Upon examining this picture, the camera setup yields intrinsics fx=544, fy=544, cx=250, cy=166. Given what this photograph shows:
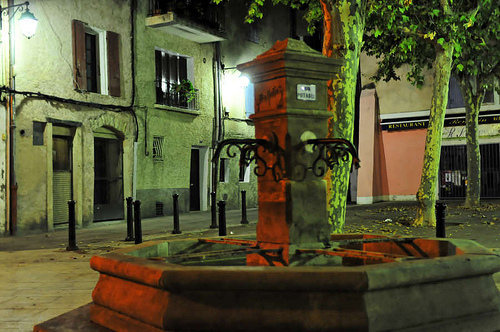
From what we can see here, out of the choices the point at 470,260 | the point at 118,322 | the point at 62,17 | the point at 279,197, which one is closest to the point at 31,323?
the point at 118,322

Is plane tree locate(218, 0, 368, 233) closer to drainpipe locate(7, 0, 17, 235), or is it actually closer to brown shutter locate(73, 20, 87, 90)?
drainpipe locate(7, 0, 17, 235)

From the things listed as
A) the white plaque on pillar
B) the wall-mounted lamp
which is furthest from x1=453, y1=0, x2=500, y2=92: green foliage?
the wall-mounted lamp

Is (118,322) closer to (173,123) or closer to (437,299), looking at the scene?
(437,299)

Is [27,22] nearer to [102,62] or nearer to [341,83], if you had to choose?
[102,62]

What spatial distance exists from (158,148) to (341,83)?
37.2ft

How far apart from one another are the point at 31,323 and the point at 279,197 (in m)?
2.63

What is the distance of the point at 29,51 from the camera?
1433 cm

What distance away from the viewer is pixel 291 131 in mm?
4797

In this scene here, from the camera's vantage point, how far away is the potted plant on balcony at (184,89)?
1959 cm

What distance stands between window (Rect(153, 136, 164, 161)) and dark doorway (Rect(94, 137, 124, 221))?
5.13 feet

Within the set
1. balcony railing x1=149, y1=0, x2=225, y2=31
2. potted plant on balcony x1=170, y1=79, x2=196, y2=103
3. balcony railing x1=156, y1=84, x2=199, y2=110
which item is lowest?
balcony railing x1=156, y1=84, x2=199, y2=110

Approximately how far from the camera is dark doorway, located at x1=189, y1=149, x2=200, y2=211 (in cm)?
2130

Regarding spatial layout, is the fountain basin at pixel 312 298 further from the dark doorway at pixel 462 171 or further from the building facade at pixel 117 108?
the dark doorway at pixel 462 171

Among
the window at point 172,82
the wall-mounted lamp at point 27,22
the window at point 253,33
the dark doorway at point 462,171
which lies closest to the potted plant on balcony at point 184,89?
the window at point 172,82
